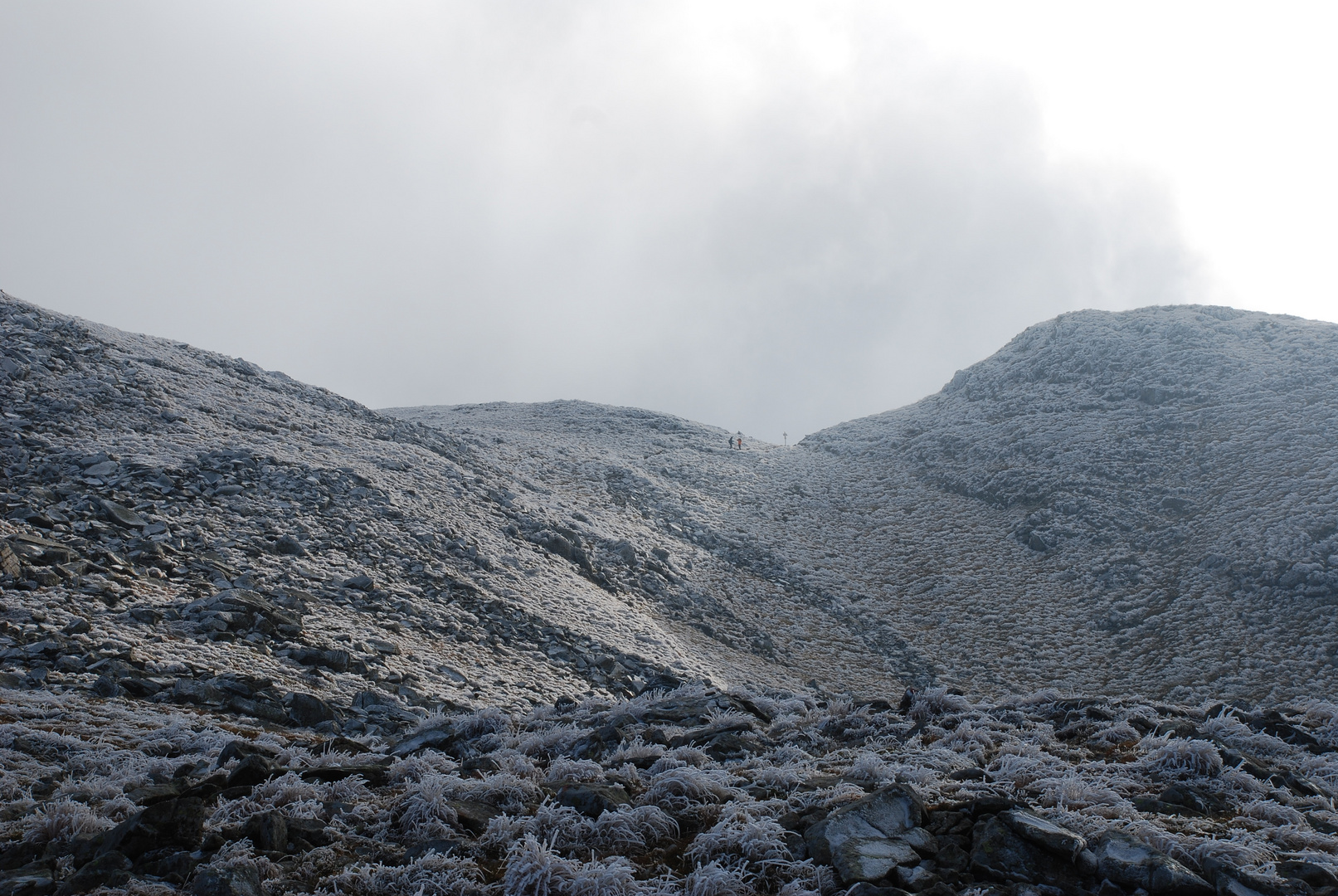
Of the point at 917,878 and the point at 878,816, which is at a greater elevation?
the point at 878,816

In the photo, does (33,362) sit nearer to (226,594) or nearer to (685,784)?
(226,594)

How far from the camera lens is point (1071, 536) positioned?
35375 millimetres

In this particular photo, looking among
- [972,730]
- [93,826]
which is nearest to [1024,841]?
[972,730]

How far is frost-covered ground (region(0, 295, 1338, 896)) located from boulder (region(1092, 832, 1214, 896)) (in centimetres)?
3

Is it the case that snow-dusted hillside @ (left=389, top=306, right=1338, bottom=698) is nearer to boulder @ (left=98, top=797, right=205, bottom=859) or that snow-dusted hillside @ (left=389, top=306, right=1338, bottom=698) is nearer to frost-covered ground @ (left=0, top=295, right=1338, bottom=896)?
frost-covered ground @ (left=0, top=295, right=1338, bottom=896)

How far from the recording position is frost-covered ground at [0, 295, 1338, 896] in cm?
660

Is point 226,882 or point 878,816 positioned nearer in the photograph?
point 226,882

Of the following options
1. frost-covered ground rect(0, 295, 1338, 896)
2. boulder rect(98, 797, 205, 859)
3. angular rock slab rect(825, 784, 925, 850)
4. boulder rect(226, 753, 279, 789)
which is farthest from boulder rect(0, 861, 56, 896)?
angular rock slab rect(825, 784, 925, 850)

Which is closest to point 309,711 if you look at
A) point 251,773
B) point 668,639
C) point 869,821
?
point 251,773

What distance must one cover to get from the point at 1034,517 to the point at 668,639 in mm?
23684

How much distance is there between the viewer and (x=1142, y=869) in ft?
18.7

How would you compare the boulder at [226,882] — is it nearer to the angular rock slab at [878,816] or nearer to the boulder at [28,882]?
the boulder at [28,882]

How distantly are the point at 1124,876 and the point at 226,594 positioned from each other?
17.7 metres

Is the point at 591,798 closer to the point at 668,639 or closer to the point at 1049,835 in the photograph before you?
the point at 1049,835
